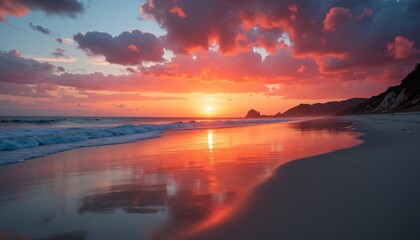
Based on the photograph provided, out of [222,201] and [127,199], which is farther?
[127,199]

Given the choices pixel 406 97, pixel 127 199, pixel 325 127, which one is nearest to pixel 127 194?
pixel 127 199

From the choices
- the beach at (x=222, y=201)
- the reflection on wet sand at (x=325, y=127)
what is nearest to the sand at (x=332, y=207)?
the beach at (x=222, y=201)

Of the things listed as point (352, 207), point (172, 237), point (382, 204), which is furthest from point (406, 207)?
point (172, 237)

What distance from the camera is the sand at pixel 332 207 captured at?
325cm

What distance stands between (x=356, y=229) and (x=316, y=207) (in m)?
0.82

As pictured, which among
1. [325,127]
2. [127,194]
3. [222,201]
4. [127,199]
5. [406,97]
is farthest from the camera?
[406,97]

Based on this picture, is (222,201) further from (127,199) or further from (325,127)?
(325,127)

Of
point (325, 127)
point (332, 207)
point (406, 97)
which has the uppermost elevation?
point (406, 97)

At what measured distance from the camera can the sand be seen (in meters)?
3.25

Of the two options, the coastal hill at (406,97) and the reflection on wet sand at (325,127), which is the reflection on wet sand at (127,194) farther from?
the coastal hill at (406,97)

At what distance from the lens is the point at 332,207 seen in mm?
4000

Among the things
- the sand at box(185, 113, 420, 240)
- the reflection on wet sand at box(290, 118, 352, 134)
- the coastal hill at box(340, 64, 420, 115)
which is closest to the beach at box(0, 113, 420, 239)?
the sand at box(185, 113, 420, 240)

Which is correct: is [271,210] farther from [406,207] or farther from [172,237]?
[406,207]

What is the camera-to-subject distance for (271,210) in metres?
4.11
